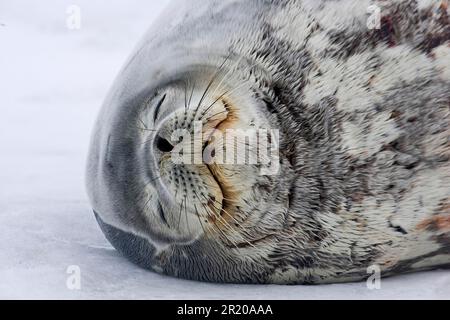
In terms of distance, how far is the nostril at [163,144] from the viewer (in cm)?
238

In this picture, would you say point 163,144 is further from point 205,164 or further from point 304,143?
point 304,143

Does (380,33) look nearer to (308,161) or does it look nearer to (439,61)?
(439,61)

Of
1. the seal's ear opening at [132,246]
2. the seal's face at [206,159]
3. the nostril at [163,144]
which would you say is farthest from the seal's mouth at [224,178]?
the seal's ear opening at [132,246]

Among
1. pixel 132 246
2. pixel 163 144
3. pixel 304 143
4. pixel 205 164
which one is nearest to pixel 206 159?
pixel 205 164

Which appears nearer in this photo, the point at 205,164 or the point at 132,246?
the point at 205,164

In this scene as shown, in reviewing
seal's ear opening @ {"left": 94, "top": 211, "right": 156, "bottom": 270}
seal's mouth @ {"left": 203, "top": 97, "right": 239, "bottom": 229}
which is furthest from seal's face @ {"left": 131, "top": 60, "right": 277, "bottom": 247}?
seal's ear opening @ {"left": 94, "top": 211, "right": 156, "bottom": 270}

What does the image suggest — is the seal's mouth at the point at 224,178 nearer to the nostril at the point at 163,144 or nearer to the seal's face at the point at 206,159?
the seal's face at the point at 206,159

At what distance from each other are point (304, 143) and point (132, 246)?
27.9 inches

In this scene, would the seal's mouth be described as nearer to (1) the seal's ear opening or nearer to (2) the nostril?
(2) the nostril

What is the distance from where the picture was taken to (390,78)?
2.29 meters

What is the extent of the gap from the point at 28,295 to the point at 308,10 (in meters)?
1.19

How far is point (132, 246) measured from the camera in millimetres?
2650

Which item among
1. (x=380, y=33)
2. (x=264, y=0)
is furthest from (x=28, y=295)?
(x=380, y=33)
